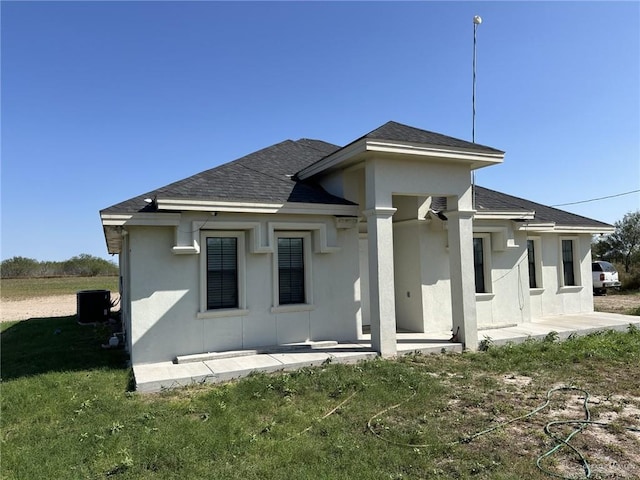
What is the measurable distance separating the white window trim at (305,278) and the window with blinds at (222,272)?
80cm

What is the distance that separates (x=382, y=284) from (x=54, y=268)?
55609 millimetres

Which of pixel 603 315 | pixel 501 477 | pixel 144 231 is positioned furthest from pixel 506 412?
pixel 603 315

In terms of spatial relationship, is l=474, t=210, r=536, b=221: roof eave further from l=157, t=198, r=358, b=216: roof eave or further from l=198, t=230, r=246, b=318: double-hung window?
l=198, t=230, r=246, b=318: double-hung window

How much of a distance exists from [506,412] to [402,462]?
2.00m

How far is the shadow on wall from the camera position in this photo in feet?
25.8

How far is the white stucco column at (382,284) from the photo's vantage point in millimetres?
8023

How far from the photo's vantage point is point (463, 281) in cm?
884

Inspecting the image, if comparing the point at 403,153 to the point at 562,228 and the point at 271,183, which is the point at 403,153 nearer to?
the point at 271,183

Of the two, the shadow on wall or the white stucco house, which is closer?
the white stucco house

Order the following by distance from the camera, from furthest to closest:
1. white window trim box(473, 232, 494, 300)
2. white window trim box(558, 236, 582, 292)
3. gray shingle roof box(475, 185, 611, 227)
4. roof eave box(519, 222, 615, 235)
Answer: white window trim box(558, 236, 582, 292) → roof eave box(519, 222, 615, 235) → gray shingle roof box(475, 185, 611, 227) → white window trim box(473, 232, 494, 300)

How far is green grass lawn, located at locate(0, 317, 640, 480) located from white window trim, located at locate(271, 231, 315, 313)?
193 centimetres

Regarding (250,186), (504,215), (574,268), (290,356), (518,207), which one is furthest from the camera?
(574,268)

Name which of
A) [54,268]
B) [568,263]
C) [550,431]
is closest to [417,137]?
[550,431]

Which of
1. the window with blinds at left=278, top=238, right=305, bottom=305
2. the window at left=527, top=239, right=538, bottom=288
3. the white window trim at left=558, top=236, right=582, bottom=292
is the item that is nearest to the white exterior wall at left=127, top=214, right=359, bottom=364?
the window with blinds at left=278, top=238, right=305, bottom=305
